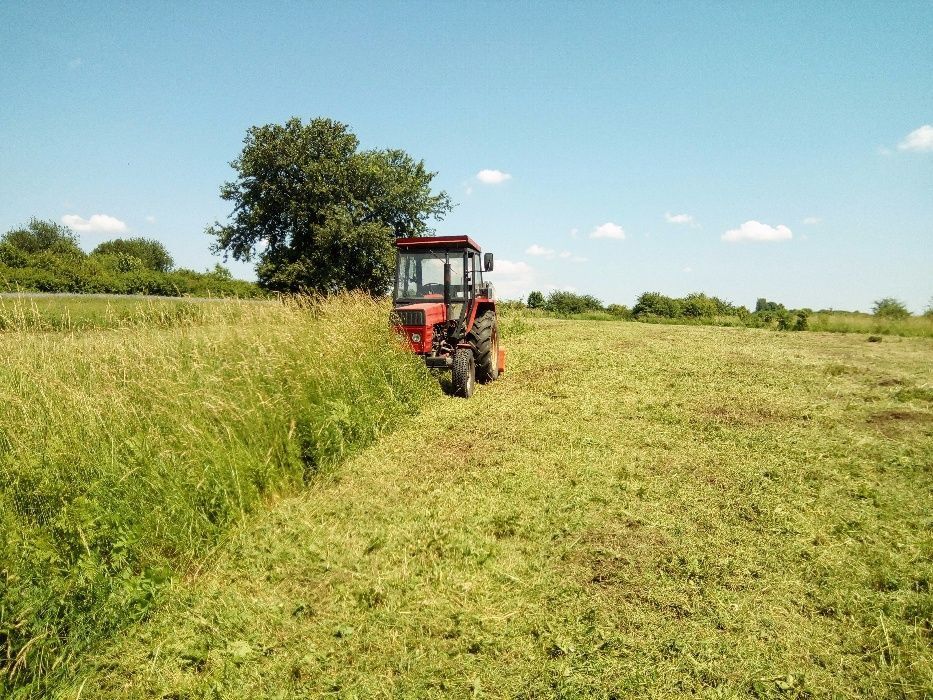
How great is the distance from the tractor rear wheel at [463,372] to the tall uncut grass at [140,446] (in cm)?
62

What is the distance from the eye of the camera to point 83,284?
2627 cm


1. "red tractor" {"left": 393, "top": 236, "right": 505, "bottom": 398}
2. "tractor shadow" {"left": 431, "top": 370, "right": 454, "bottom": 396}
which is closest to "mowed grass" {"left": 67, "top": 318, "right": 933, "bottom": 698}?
"tractor shadow" {"left": 431, "top": 370, "right": 454, "bottom": 396}

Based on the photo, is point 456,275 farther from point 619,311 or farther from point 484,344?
point 619,311

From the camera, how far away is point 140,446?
376 cm

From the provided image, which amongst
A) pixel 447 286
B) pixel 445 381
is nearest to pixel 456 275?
pixel 447 286

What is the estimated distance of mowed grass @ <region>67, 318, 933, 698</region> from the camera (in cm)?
240

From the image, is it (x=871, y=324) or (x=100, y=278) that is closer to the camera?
(x=871, y=324)

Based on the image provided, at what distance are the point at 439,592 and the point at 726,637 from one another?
153 cm

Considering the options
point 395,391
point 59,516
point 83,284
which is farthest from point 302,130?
point 59,516

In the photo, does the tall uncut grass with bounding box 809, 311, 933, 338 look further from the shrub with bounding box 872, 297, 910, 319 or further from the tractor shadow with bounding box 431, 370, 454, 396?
the tractor shadow with bounding box 431, 370, 454, 396

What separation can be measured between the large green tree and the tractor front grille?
1439cm

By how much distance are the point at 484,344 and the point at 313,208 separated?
53.2 ft

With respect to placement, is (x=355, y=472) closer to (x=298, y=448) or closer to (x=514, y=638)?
(x=298, y=448)

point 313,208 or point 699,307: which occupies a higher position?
point 313,208
